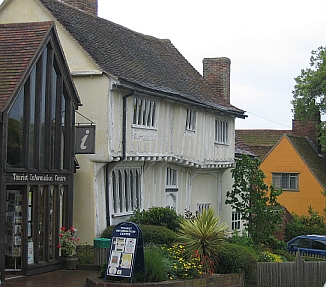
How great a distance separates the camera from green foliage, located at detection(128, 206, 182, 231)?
80.3 feet

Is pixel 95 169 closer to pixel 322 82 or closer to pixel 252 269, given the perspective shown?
pixel 252 269

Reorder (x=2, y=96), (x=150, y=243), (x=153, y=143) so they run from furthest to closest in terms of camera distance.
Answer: (x=153, y=143)
(x=150, y=243)
(x=2, y=96)

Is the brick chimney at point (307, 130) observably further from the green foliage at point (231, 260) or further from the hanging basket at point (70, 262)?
the hanging basket at point (70, 262)

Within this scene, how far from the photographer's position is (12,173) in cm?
1828

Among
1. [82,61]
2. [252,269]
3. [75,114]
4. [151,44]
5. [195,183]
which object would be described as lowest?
[252,269]

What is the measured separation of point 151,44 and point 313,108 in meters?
17.9

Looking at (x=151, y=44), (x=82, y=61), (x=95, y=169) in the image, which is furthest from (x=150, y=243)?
(x=151, y=44)

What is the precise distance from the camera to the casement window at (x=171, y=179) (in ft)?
95.0

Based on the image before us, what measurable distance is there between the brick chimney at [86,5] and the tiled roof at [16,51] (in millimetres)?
8836

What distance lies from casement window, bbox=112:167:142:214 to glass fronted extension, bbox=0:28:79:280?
367cm

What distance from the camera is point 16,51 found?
19.6 m

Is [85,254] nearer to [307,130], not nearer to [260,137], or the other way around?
[307,130]

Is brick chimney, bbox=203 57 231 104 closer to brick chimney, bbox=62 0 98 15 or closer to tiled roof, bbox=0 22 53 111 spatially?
brick chimney, bbox=62 0 98 15

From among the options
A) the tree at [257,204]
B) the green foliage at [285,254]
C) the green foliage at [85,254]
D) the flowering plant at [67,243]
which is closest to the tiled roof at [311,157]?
the tree at [257,204]
